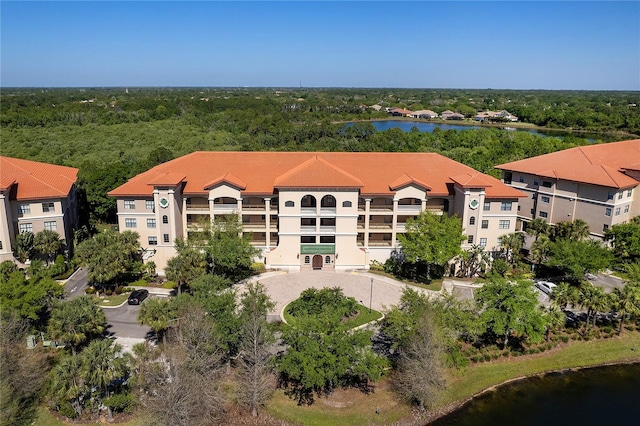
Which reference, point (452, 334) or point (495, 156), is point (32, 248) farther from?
point (495, 156)

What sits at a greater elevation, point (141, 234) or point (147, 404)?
point (141, 234)

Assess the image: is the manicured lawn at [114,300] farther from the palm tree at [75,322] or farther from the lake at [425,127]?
the lake at [425,127]

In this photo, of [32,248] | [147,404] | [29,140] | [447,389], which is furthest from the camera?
[29,140]

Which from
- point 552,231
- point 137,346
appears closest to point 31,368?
point 137,346

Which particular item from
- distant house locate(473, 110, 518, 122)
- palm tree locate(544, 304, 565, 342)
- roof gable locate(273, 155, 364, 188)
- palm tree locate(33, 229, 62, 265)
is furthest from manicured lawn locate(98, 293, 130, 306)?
distant house locate(473, 110, 518, 122)

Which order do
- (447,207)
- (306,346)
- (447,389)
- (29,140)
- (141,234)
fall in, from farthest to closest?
(29,140) < (447,207) < (141,234) < (447,389) < (306,346)

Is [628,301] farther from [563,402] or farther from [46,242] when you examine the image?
[46,242]
